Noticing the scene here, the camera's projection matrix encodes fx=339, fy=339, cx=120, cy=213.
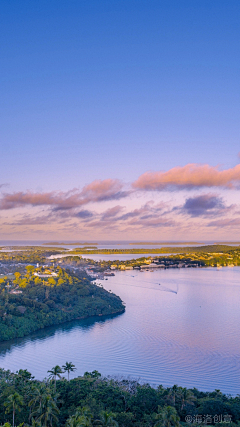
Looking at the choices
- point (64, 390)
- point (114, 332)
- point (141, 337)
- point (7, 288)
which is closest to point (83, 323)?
point (114, 332)

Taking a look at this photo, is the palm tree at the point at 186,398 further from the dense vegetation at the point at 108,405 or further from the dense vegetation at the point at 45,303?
the dense vegetation at the point at 45,303

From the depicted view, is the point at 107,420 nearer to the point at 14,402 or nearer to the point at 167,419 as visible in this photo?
the point at 167,419

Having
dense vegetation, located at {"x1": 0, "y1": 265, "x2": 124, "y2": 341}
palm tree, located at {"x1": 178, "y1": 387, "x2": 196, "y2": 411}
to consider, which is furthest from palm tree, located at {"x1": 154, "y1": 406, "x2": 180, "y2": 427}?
dense vegetation, located at {"x1": 0, "y1": 265, "x2": 124, "y2": 341}

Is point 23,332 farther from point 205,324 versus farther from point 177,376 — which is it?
point 205,324

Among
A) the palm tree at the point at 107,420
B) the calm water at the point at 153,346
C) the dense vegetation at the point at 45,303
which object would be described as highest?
the palm tree at the point at 107,420

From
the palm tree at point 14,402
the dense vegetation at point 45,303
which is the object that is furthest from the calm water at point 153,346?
the palm tree at point 14,402

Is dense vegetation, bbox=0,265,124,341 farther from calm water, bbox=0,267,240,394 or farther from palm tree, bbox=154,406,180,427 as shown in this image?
palm tree, bbox=154,406,180,427

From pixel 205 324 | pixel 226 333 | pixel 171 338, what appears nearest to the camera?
pixel 171 338
